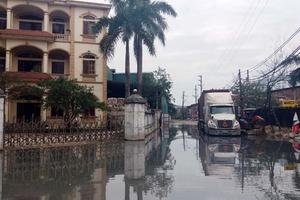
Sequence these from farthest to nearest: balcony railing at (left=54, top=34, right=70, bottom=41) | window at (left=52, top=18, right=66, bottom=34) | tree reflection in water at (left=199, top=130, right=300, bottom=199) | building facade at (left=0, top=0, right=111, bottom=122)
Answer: window at (left=52, top=18, right=66, bottom=34) < balcony railing at (left=54, top=34, right=70, bottom=41) < building facade at (left=0, top=0, right=111, bottom=122) < tree reflection in water at (left=199, top=130, right=300, bottom=199)

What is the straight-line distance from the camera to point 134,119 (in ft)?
78.2

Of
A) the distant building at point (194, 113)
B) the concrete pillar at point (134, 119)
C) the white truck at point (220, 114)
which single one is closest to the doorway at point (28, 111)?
the white truck at point (220, 114)

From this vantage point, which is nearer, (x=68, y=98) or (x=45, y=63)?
(x=68, y=98)

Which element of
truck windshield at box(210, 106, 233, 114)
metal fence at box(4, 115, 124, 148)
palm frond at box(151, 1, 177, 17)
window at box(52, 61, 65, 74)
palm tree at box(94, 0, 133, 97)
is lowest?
metal fence at box(4, 115, 124, 148)

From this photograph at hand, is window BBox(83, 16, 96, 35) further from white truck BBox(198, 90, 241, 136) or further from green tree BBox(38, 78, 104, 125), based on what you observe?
white truck BBox(198, 90, 241, 136)

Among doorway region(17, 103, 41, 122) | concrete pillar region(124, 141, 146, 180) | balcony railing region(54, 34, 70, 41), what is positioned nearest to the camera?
concrete pillar region(124, 141, 146, 180)

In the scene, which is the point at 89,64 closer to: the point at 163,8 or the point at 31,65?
the point at 31,65

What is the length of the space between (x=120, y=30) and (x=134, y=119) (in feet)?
38.8

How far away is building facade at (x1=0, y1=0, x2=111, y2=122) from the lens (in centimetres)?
3775

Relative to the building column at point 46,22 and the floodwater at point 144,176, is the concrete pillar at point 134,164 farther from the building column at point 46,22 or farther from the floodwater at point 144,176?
the building column at point 46,22

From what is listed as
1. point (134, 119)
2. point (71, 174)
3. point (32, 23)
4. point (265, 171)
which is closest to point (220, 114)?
point (134, 119)

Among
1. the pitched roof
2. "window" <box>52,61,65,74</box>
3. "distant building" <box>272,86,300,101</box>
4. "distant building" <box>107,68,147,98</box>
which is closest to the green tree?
the pitched roof

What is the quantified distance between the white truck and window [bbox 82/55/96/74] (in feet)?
40.6

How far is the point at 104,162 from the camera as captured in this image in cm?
1485
